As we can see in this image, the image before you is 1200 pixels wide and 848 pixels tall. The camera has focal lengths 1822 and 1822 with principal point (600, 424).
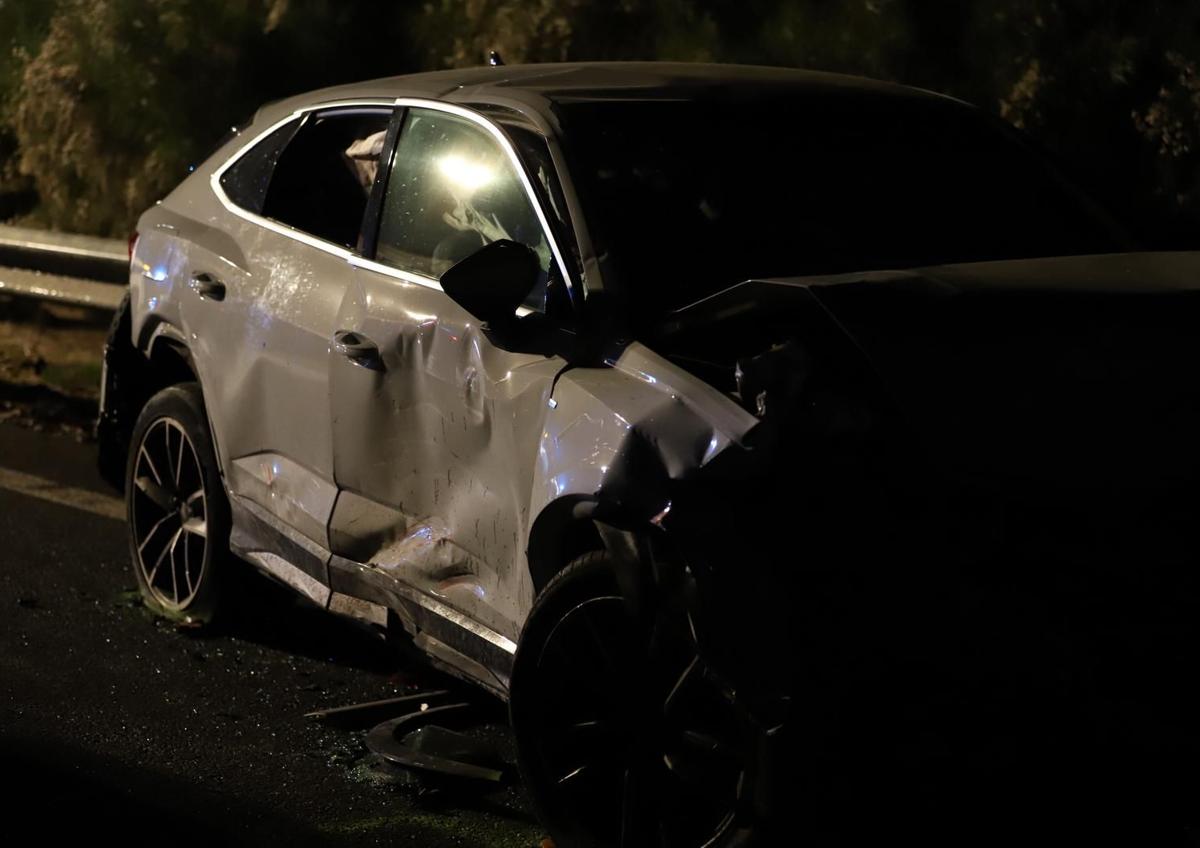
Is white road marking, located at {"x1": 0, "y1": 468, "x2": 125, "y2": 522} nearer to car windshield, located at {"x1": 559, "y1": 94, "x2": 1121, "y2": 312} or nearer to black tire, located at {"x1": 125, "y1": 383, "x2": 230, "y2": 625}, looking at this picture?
black tire, located at {"x1": 125, "y1": 383, "x2": 230, "y2": 625}

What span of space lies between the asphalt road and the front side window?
3.83 ft

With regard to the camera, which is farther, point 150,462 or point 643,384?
point 150,462

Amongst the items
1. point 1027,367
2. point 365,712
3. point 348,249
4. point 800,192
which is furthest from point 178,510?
point 1027,367

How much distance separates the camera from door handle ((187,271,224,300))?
545 cm

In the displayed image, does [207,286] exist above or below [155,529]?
above

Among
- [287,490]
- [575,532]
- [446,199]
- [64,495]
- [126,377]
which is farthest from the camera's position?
[64,495]

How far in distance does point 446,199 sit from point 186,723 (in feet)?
Result: 5.24

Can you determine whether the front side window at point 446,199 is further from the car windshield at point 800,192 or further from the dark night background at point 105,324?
the dark night background at point 105,324

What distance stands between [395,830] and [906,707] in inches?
55.6

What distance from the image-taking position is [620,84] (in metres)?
4.77

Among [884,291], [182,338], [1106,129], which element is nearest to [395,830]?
[884,291]

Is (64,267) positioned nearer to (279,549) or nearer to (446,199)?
(279,549)

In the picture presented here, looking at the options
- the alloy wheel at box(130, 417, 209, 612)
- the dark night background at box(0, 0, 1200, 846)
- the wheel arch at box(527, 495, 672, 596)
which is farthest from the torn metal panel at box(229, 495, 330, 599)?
the wheel arch at box(527, 495, 672, 596)

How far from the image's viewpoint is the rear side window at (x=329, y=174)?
5.30 metres
